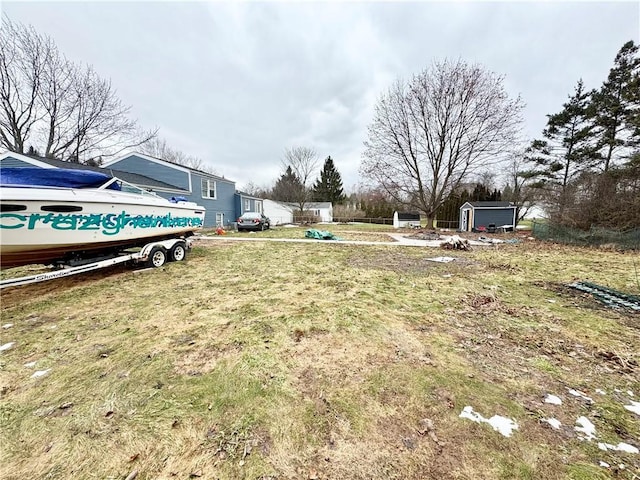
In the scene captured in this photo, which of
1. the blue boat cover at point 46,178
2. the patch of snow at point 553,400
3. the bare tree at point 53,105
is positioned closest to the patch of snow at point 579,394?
the patch of snow at point 553,400

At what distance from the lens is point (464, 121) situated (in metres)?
19.7

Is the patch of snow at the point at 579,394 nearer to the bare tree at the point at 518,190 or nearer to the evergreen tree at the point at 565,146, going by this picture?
the evergreen tree at the point at 565,146

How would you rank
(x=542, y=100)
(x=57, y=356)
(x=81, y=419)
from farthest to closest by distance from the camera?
(x=542, y=100), (x=57, y=356), (x=81, y=419)

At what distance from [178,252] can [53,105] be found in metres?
17.6

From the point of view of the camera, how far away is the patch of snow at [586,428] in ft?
5.57

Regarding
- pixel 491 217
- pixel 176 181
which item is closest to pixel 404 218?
pixel 491 217

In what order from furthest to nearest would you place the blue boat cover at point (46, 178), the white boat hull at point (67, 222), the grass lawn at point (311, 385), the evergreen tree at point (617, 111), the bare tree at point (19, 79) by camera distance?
the evergreen tree at point (617, 111) → the bare tree at point (19, 79) → the blue boat cover at point (46, 178) → the white boat hull at point (67, 222) → the grass lawn at point (311, 385)

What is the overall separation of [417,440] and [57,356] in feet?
11.9

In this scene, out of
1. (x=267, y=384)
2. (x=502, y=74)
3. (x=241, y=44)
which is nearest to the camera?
(x=267, y=384)

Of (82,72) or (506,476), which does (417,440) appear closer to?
(506,476)

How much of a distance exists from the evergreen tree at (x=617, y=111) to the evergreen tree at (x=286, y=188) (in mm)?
28937

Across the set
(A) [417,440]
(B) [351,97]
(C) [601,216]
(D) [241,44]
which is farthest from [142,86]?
(C) [601,216]

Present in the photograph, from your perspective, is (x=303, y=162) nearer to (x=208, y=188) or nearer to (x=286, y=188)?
(x=286, y=188)

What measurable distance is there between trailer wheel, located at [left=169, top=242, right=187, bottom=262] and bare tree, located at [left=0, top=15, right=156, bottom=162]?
17.0 metres
